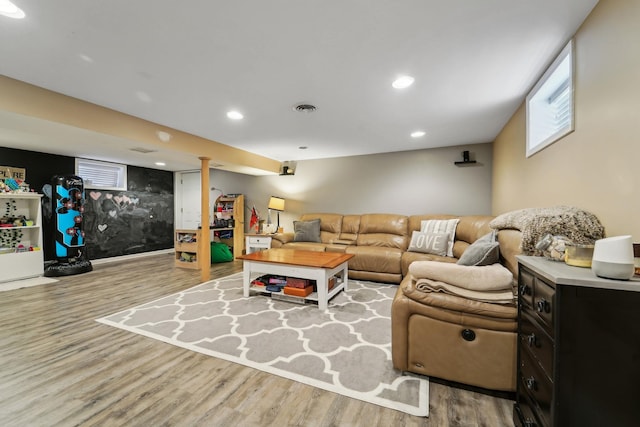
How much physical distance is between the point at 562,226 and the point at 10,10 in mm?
3146

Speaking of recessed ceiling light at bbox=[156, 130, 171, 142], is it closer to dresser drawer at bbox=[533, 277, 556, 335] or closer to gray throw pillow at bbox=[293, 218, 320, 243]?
gray throw pillow at bbox=[293, 218, 320, 243]

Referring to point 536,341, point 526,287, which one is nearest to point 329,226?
point 526,287

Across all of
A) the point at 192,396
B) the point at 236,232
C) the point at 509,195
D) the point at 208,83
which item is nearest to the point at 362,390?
the point at 192,396

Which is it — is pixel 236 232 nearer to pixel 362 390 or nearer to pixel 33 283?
pixel 33 283

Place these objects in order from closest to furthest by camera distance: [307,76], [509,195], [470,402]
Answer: [470,402] < [307,76] < [509,195]

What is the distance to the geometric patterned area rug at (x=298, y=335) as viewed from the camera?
1.63 meters

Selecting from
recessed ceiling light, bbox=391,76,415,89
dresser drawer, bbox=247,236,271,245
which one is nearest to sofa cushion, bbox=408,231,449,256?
recessed ceiling light, bbox=391,76,415,89

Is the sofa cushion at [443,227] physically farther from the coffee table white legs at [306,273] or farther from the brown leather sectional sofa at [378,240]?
the coffee table white legs at [306,273]

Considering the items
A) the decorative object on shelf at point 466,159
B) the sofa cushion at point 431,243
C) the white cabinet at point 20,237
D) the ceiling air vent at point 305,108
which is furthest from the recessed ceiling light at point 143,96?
the decorative object on shelf at point 466,159

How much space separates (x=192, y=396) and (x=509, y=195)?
11.9ft

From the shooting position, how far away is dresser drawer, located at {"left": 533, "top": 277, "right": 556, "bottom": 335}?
94 cm

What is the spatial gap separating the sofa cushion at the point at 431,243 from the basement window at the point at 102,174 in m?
5.96

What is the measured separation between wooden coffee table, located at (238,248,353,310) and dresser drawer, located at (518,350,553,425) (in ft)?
5.88

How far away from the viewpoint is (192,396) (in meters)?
1.52
